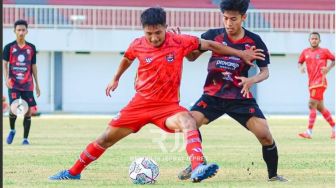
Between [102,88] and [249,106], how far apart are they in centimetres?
3411

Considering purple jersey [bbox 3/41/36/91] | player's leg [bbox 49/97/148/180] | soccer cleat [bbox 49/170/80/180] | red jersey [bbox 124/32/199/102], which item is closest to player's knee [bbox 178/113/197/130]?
red jersey [bbox 124/32/199/102]

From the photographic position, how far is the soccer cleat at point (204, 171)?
902 centimetres

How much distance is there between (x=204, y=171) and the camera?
907 cm

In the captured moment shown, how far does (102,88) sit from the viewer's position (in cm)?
4422

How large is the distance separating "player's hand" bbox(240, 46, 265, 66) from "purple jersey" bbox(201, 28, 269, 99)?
7 cm

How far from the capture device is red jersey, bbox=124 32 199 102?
995 cm

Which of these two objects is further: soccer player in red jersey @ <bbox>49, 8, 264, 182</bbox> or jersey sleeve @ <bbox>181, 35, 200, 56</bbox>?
jersey sleeve @ <bbox>181, 35, 200, 56</bbox>

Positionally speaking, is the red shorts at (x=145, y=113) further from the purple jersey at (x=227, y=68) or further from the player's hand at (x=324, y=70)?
the player's hand at (x=324, y=70)

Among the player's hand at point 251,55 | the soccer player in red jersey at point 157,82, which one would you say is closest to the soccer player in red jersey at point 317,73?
the player's hand at point 251,55

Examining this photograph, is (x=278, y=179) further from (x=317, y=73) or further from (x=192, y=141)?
(x=317, y=73)

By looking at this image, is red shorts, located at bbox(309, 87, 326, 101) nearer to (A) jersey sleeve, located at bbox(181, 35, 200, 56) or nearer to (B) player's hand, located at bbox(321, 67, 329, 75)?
(B) player's hand, located at bbox(321, 67, 329, 75)

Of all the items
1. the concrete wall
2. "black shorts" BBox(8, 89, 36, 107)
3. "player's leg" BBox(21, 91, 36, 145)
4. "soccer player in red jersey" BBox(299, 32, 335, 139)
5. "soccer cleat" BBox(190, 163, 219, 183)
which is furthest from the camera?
the concrete wall

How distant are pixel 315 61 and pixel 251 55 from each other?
11085 millimetres

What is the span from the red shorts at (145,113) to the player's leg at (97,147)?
9 cm
